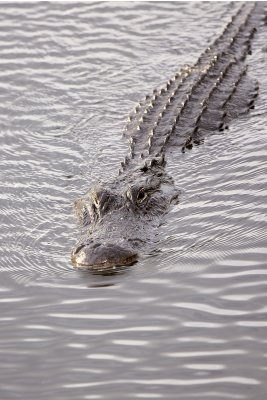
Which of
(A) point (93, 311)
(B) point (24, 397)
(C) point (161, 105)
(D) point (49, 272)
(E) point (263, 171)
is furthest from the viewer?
(C) point (161, 105)

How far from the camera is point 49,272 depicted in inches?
316

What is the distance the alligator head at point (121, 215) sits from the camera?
8.03 meters

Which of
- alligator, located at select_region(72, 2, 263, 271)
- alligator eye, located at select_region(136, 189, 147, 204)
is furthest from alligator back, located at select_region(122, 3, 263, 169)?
alligator eye, located at select_region(136, 189, 147, 204)

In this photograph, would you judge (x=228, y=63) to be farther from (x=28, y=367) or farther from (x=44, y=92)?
(x=28, y=367)

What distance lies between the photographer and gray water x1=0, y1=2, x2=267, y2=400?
6523 mm

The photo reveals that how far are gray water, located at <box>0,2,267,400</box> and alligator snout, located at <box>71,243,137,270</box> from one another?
116mm

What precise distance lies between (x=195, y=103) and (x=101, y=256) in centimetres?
419

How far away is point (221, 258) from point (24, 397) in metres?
2.50

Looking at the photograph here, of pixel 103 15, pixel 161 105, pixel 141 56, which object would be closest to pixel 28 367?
pixel 161 105

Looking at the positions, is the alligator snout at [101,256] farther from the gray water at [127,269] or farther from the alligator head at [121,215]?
the gray water at [127,269]

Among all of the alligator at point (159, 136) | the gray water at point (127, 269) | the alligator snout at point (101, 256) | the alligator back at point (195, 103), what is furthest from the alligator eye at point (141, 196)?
the alligator snout at point (101, 256)

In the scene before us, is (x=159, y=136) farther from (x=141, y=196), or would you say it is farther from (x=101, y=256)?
(x=101, y=256)

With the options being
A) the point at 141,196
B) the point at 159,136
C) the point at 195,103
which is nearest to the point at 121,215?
the point at 141,196

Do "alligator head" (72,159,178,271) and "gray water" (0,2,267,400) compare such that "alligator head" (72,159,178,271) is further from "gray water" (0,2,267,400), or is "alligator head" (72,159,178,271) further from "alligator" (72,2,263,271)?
Result: "gray water" (0,2,267,400)
